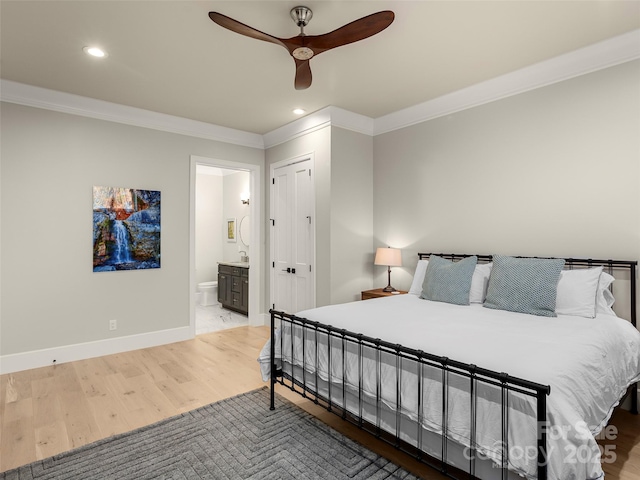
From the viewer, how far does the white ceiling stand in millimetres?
2408

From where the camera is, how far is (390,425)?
202cm

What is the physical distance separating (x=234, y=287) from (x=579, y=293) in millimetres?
4918

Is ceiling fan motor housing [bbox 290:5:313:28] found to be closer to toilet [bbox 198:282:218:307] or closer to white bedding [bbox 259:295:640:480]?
white bedding [bbox 259:295:640:480]

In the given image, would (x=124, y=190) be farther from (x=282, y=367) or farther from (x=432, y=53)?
(x=432, y=53)

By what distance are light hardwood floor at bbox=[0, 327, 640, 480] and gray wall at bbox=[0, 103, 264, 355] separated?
43 centimetres

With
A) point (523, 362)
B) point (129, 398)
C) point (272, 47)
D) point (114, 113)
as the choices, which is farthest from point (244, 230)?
point (523, 362)

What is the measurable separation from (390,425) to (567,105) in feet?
9.73

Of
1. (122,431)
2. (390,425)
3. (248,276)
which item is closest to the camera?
(390,425)

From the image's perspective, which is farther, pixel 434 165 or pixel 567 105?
pixel 434 165

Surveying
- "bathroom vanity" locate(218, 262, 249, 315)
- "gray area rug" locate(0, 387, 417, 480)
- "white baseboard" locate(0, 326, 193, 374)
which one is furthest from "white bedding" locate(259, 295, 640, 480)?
"bathroom vanity" locate(218, 262, 249, 315)

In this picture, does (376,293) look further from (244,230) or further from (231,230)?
(231,230)

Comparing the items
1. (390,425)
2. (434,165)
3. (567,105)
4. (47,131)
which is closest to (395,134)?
(434,165)

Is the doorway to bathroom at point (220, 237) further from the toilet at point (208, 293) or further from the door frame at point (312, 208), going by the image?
the door frame at point (312, 208)

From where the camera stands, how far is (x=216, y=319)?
→ 584 centimetres
